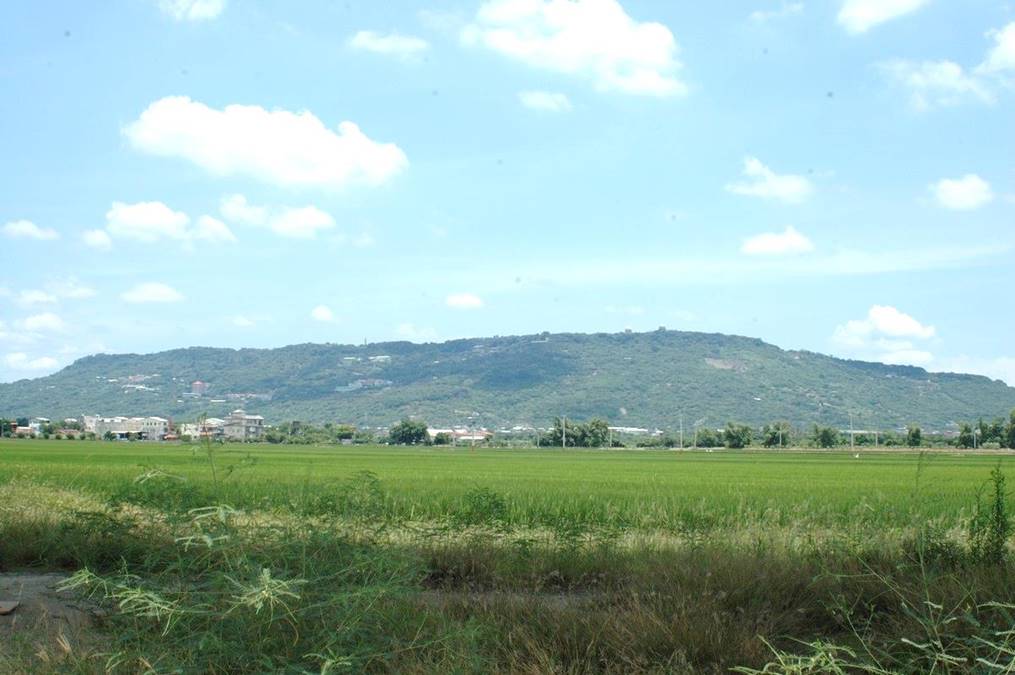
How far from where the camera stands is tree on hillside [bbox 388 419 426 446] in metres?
137

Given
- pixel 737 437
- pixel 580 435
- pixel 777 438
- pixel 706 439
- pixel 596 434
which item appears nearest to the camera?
pixel 777 438

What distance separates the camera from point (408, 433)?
139000 millimetres

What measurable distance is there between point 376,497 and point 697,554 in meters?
2.56

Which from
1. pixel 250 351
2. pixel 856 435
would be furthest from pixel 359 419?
pixel 856 435

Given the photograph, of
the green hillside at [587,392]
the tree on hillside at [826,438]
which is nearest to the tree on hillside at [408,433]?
the green hillside at [587,392]

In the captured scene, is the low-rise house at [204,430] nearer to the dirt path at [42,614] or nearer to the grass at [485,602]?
the grass at [485,602]

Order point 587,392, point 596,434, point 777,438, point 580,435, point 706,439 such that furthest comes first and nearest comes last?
point 587,392 → point 580,435 → point 706,439 → point 596,434 → point 777,438

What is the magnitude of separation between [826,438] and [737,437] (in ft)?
40.4

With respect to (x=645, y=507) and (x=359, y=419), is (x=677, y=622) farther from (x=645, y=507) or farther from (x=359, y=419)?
(x=359, y=419)

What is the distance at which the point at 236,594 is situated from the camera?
462cm

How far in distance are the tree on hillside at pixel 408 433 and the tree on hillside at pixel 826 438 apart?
2061 inches

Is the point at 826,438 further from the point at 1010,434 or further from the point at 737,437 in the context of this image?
the point at 1010,434

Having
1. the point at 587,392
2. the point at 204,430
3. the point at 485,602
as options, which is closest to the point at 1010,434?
the point at 587,392

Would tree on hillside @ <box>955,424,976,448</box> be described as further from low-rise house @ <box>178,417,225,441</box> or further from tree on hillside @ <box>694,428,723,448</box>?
low-rise house @ <box>178,417,225,441</box>
